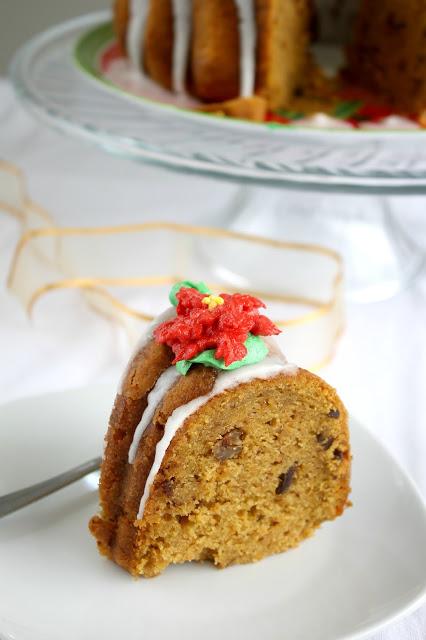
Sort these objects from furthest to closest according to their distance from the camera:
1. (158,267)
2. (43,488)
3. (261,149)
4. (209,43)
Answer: (158,267) → (209,43) → (261,149) → (43,488)

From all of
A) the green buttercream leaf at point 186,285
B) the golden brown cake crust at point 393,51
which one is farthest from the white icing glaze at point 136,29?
the green buttercream leaf at point 186,285

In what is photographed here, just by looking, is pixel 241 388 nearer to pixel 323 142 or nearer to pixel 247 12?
pixel 323 142

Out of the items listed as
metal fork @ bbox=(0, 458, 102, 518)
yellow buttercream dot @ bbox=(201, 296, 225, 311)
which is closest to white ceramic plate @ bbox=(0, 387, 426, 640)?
metal fork @ bbox=(0, 458, 102, 518)

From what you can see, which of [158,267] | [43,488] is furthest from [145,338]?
[158,267]

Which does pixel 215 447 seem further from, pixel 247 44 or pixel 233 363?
pixel 247 44

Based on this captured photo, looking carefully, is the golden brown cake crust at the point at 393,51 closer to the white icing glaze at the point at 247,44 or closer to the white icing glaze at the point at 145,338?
the white icing glaze at the point at 247,44

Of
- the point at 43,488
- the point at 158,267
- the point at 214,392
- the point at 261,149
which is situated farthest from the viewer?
the point at 158,267

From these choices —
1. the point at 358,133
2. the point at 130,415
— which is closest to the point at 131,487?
the point at 130,415
